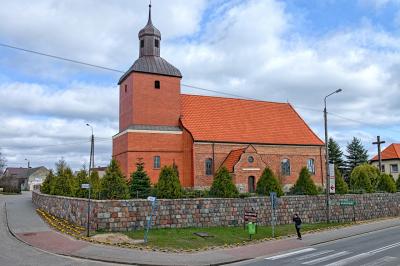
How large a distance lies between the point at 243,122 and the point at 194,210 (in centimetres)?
2281

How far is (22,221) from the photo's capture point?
25.1 meters

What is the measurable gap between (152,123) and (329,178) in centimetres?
1848

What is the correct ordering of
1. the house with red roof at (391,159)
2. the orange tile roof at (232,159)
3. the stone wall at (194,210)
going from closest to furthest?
the stone wall at (194,210) → the orange tile roof at (232,159) → the house with red roof at (391,159)

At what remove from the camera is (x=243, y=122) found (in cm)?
4562

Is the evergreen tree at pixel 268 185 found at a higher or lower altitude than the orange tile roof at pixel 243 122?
lower

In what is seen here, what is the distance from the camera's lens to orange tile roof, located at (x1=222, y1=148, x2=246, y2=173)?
39.7m

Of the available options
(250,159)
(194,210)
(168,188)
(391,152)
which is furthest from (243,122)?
(391,152)

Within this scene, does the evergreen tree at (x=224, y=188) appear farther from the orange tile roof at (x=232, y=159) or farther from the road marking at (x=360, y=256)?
the orange tile roof at (x=232, y=159)

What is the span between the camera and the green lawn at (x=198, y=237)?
19.3m

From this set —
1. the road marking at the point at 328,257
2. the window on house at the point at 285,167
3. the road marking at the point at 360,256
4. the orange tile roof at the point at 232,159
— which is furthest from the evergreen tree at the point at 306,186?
the window on house at the point at 285,167

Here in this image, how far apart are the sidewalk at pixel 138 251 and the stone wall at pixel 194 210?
1.98 meters

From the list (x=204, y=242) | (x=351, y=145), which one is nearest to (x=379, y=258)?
(x=204, y=242)

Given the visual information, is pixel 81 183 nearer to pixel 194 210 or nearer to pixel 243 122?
pixel 194 210

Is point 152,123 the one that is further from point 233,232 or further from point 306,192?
point 233,232
